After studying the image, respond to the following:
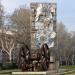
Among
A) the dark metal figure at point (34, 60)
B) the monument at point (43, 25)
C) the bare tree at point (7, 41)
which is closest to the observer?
the dark metal figure at point (34, 60)

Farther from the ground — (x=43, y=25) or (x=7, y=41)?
(x=43, y=25)

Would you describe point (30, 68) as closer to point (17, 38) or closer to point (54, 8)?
point (54, 8)

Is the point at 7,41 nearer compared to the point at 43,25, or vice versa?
the point at 43,25

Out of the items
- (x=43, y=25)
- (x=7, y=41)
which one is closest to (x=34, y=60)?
(x=43, y=25)

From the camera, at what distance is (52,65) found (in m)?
43.0

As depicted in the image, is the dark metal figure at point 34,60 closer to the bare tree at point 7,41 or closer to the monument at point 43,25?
the monument at point 43,25

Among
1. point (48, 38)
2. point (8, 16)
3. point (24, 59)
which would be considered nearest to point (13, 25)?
point (8, 16)

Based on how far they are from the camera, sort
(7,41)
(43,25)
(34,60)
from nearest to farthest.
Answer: (34,60)
(43,25)
(7,41)

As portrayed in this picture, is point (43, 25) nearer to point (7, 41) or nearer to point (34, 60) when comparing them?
point (34, 60)

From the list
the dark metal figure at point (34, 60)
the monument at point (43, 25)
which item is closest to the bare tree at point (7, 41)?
the monument at point (43, 25)

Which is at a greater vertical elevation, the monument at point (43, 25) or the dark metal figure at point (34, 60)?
the monument at point (43, 25)

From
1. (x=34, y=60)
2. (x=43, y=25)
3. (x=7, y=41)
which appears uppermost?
(x=43, y=25)

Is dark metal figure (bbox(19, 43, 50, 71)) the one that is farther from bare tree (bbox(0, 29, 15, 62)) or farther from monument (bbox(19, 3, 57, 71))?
bare tree (bbox(0, 29, 15, 62))

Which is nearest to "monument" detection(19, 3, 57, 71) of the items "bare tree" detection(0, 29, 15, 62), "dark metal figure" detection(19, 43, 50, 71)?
"dark metal figure" detection(19, 43, 50, 71)
